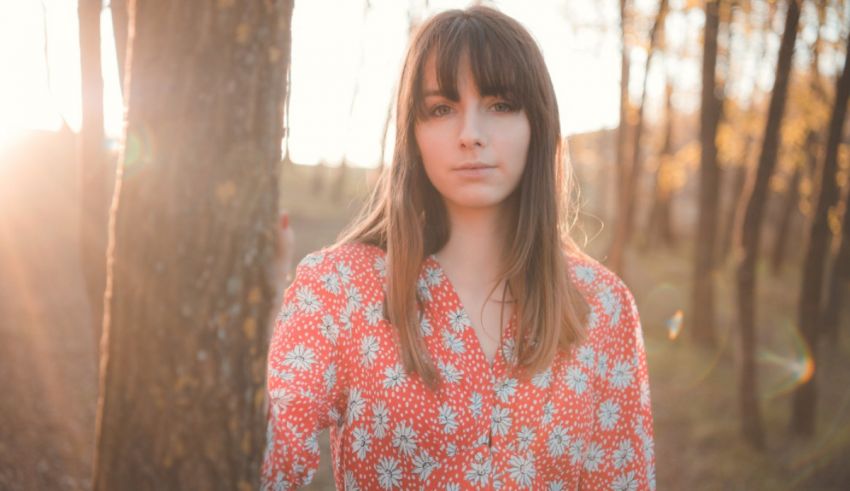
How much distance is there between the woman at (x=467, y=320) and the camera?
6.80 ft

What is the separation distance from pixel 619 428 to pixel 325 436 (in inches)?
232

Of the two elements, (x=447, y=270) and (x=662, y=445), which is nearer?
(x=447, y=270)

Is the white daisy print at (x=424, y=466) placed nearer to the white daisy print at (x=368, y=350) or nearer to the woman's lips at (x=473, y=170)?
the white daisy print at (x=368, y=350)

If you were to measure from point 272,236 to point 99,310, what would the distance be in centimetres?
274

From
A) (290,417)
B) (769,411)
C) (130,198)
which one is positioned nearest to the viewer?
(130,198)

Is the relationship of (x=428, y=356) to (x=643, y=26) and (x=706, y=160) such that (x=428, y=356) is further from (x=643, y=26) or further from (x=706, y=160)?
(x=643, y=26)

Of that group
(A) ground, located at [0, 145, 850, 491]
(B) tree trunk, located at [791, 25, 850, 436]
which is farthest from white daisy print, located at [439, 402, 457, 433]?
(B) tree trunk, located at [791, 25, 850, 436]

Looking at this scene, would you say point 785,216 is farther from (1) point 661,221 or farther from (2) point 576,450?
(2) point 576,450

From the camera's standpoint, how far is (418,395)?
2.07 m

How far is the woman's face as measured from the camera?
2.16 metres

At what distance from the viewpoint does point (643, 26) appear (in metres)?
10.6

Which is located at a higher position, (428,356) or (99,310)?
(428,356)

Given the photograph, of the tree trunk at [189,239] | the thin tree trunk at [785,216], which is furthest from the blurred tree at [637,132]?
the tree trunk at [189,239]

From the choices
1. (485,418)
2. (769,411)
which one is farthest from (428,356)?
(769,411)
